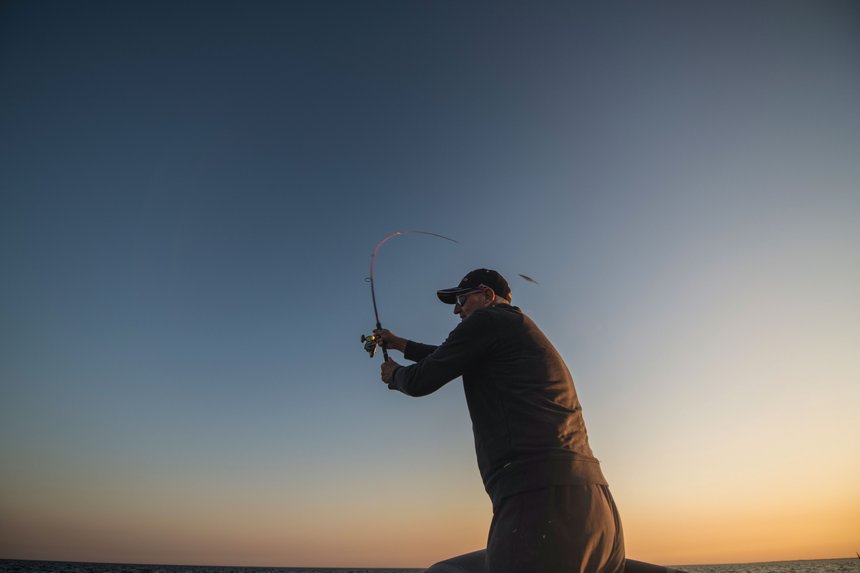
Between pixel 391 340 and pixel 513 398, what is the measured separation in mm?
1845

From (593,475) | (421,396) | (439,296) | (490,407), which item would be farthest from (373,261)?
(593,475)

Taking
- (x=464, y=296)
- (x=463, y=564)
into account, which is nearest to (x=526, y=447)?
(x=463, y=564)

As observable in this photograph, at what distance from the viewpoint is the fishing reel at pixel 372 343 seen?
446 centimetres

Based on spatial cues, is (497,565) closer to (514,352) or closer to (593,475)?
(593,475)

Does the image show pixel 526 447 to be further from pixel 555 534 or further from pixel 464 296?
pixel 464 296

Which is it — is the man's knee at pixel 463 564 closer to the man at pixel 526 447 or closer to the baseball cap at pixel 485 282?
the man at pixel 526 447

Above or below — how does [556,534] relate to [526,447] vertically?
below

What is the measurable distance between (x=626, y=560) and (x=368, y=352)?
2.76m

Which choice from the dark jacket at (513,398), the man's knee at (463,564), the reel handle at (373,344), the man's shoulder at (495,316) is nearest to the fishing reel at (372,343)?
the reel handle at (373,344)

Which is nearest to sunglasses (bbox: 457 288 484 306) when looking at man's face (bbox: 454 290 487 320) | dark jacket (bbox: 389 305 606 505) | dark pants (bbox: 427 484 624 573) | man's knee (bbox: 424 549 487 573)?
man's face (bbox: 454 290 487 320)

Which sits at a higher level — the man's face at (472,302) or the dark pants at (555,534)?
the man's face at (472,302)

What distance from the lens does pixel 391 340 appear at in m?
4.36

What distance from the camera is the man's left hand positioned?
3.47 metres

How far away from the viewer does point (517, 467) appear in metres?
2.47
